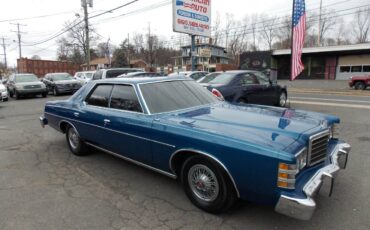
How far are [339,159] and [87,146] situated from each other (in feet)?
13.6

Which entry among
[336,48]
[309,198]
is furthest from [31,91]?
[336,48]

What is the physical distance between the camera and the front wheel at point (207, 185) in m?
2.94

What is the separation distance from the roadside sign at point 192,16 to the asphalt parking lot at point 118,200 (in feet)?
36.6

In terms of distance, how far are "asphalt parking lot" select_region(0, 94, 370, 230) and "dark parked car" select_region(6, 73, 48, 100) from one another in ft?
43.3

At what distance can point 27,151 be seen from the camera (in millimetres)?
5781

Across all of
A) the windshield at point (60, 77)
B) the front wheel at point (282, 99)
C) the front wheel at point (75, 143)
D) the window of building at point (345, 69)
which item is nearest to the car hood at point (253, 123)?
the front wheel at point (75, 143)

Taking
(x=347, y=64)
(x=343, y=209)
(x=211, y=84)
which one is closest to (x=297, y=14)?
(x=211, y=84)

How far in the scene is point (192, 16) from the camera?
615 inches

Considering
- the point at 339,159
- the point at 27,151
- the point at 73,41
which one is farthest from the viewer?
the point at 73,41

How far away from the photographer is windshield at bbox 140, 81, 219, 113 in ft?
12.6

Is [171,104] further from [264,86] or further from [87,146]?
[264,86]

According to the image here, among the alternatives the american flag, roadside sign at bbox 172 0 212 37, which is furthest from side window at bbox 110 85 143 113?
roadside sign at bbox 172 0 212 37

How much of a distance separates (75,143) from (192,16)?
1222cm

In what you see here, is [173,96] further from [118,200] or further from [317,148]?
[317,148]
